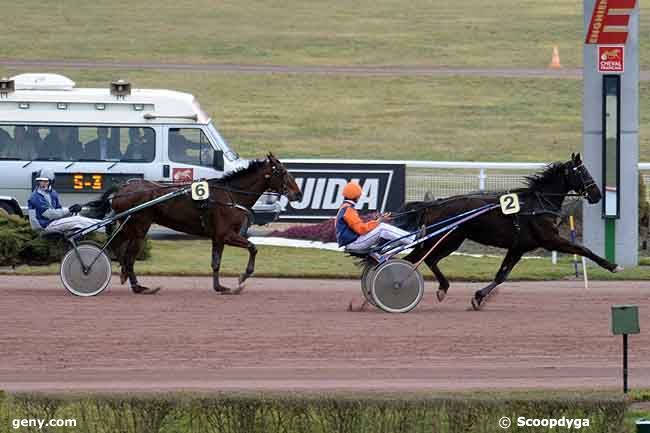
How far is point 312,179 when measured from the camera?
20.7 meters

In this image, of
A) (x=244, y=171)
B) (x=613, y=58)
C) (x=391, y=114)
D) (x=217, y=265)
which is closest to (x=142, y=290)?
(x=217, y=265)

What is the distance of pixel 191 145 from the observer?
2080cm

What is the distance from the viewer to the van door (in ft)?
67.7

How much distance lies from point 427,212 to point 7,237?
590 centimetres

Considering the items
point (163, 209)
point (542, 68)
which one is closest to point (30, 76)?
point (163, 209)

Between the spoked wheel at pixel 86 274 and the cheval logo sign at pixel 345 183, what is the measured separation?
5717mm

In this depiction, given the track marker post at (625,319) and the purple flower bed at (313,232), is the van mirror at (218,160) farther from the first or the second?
the track marker post at (625,319)

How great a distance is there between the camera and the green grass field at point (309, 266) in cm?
1745

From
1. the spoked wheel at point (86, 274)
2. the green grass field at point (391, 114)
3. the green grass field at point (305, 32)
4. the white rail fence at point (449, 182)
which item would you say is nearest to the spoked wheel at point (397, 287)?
the spoked wheel at point (86, 274)

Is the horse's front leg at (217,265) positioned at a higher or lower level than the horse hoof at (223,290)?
higher

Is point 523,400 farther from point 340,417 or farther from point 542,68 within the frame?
point 542,68

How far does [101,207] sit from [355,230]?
342cm

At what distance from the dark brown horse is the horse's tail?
1cm

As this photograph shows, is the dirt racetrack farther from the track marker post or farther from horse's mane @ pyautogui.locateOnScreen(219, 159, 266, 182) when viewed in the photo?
horse's mane @ pyautogui.locateOnScreen(219, 159, 266, 182)
